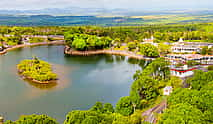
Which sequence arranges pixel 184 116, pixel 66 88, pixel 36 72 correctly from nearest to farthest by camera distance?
pixel 184 116 < pixel 66 88 < pixel 36 72

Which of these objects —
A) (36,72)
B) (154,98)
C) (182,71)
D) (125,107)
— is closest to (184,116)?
(125,107)

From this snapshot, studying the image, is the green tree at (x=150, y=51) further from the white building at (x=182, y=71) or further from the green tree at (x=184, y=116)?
the green tree at (x=184, y=116)

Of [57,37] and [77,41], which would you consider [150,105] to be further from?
[57,37]

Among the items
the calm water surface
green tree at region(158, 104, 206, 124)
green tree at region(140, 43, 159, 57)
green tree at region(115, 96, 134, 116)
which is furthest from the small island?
green tree at region(140, 43, 159, 57)

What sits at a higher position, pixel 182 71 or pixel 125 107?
pixel 182 71

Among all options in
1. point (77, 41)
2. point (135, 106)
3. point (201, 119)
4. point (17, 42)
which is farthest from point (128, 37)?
point (201, 119)

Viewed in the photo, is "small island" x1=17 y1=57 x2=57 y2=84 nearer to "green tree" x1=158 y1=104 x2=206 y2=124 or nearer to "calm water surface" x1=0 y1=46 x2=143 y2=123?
"calm water surface" x1=0 y1=46 x2=143 y2=123

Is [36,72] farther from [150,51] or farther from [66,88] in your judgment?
[150,51]
